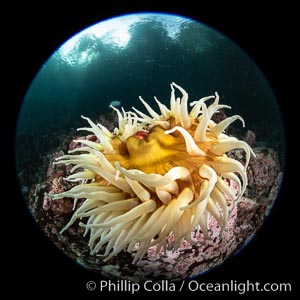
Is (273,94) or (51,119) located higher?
(51,119)

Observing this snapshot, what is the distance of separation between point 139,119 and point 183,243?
116 centimetres

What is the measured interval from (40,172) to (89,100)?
91 cm

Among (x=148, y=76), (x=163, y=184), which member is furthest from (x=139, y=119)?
(x=163, y=184)

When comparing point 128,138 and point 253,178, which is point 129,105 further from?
point 253,178

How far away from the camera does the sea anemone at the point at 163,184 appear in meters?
2.51

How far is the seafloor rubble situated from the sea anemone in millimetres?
476

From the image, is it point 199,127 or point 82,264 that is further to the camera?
point 82,264

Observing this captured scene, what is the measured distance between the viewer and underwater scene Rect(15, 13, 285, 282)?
121 inches

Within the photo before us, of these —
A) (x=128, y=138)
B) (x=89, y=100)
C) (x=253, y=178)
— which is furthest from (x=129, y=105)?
(x=253, y=178)

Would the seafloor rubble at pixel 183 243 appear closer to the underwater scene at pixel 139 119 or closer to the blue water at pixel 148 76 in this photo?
the underwater scene at pixel 139 119

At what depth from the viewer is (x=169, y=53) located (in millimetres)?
3514

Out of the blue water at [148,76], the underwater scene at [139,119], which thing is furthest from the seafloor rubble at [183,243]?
the blue water at [148,76]

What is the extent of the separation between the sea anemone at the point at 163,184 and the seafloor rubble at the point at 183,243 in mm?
476

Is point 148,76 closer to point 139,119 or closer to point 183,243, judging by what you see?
point 139,119
